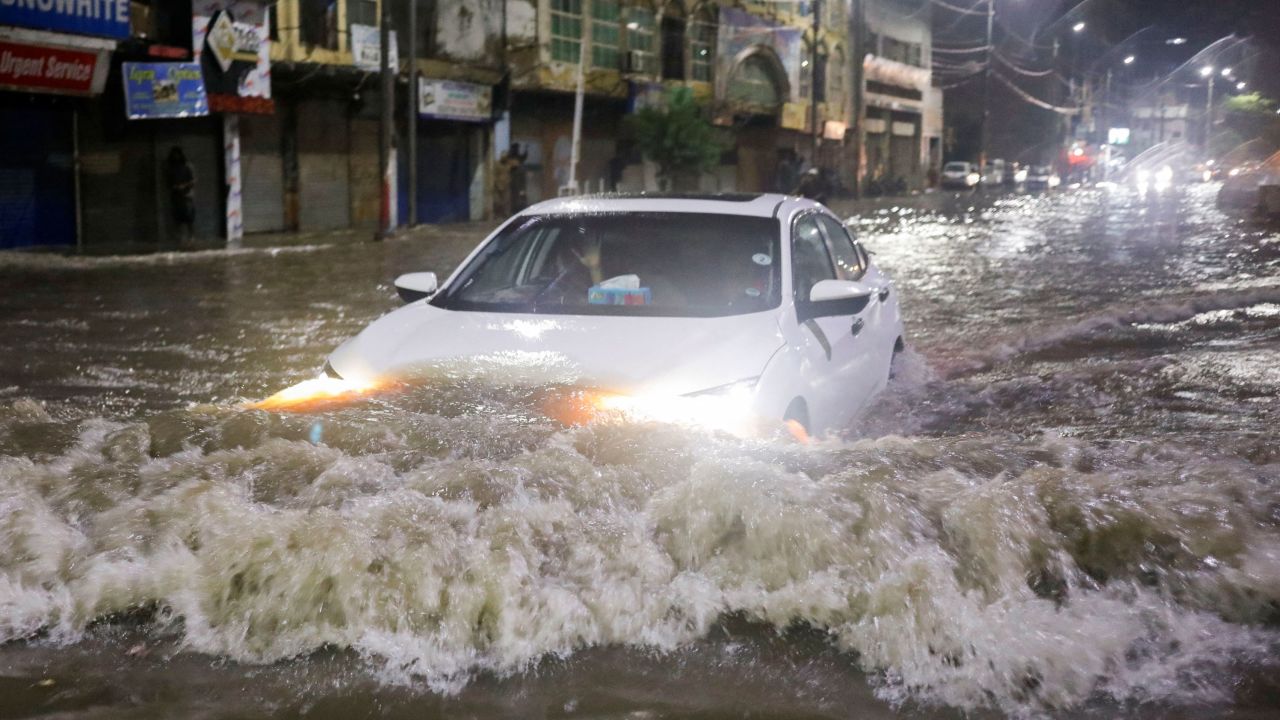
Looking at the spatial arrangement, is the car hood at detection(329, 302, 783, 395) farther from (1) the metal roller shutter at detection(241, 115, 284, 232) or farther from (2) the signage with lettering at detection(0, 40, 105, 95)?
(1) the metal roller shutter at detection(241, 115, 284, 232)

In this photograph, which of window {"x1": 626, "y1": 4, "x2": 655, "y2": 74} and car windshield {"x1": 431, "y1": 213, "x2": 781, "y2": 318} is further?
window {"x1": 626, "y1": 4, "x2": 655, "y2": 74}

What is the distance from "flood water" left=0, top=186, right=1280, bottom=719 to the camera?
3.27m

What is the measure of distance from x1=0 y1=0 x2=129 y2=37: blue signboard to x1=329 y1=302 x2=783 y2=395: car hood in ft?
52.3

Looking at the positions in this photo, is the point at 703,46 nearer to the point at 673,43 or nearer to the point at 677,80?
the point at 673,43

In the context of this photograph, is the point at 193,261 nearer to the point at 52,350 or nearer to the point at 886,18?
the point at 52,350

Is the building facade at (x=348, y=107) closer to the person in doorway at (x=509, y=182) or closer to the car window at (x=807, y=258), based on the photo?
the person in doorway at (x=509, y=182)

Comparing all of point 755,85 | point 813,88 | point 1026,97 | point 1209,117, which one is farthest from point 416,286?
point 1209,117

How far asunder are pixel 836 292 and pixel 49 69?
17717 millimetres

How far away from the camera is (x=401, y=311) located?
18.9ft

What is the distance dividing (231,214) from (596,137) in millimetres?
15586

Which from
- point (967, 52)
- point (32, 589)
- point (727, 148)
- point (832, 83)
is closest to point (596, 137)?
point (727, 148)

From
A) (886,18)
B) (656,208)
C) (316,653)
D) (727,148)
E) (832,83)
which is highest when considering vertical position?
A: (886,18)

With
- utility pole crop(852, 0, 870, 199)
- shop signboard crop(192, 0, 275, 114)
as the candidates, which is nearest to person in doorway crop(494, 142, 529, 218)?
shop signboard crop(192, 0, 275, 114)

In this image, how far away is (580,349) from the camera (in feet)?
16.5
